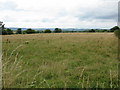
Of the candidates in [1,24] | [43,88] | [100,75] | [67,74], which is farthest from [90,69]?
[1,24]

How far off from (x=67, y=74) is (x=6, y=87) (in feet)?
8.87

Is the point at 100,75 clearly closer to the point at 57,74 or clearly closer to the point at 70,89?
the point at 57,74

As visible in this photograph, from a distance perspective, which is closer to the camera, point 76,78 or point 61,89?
point 61,89

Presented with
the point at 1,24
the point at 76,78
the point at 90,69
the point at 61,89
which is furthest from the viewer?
the point at 90,69

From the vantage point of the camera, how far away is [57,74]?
4.82 meters

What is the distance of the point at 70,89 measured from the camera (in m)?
3.50

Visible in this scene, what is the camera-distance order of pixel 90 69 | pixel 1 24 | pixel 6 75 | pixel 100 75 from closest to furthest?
pixel 1 24
pixel 6 75
pixel 100 75
pixel 90 69

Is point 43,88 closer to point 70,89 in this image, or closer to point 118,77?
point 70,89

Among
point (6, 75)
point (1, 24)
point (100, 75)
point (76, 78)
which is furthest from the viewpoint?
point (100, 75)

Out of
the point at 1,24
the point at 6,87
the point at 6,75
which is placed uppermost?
the point at 1,24

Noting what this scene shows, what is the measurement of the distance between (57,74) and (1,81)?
2.43m

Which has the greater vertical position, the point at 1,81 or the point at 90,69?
the point at 1,81

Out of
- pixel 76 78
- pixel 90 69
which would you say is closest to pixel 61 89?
pixel 76 78

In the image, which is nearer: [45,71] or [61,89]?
[61,89]
